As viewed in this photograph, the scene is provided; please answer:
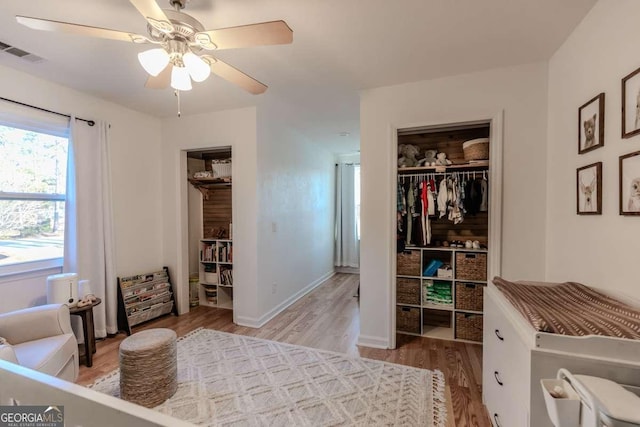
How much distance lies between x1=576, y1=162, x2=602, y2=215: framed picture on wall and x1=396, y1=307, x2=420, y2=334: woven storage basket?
5.68ft

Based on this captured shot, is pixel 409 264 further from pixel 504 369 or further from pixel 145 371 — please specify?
pixel 145 371

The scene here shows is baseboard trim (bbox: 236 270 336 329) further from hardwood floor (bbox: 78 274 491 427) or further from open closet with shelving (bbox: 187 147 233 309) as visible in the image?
open closet with shelving (bbox: 187 147 233 309)

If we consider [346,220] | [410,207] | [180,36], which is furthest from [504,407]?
[346,220]

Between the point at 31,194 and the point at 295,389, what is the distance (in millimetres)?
2846

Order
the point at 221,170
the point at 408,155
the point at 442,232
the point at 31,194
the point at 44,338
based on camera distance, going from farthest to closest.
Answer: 1. the point at 221,170
2. the point at 442,232
3. the point at 408,155
4. the point at 31,194
5. the point at 44,338

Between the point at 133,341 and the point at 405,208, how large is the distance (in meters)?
2.59

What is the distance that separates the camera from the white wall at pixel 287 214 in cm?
336

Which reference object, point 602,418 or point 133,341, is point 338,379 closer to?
point 133,341

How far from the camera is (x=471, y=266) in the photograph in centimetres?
280

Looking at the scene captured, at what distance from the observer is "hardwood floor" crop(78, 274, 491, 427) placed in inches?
79.0

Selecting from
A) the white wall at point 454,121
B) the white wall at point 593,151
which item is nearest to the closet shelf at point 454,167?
the white wall at point 454,121

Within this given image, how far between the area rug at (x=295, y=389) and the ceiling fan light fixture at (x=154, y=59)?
2.05 meters

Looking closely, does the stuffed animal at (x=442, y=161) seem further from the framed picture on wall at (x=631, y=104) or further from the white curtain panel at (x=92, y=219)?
the white curtain panel at (x=92, y=219)

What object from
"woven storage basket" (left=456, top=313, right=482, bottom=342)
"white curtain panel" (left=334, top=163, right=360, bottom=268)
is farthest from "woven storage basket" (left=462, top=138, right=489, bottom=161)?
"white curtain panel" (left=334, top=163, right=360, bottom=268)
